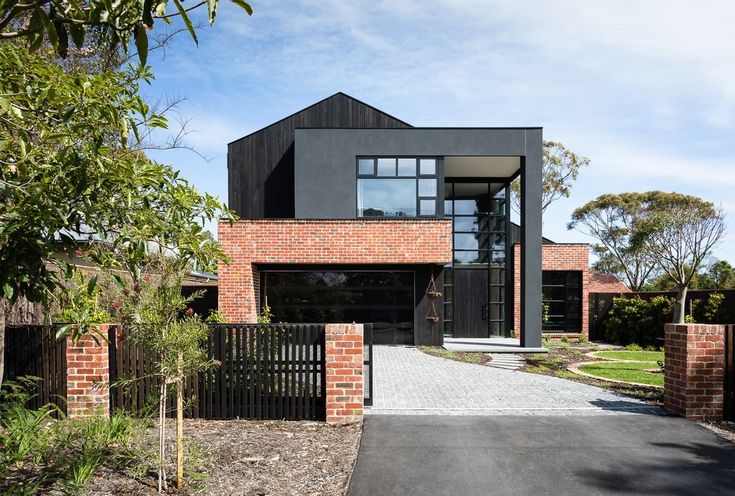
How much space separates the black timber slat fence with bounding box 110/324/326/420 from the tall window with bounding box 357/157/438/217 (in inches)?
339

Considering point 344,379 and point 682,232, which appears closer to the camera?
point 344,379

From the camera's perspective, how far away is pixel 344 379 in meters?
6.77

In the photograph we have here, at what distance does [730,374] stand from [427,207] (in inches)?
370

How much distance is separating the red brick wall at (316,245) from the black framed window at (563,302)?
7099 mm

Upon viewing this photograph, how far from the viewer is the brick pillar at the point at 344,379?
22.2 ft

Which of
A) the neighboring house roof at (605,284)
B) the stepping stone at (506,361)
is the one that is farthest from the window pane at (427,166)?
the neighboring house roof at (605,284)

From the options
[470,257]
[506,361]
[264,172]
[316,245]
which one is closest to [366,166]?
[316,245]

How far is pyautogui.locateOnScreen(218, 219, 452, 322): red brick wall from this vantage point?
13.8 m

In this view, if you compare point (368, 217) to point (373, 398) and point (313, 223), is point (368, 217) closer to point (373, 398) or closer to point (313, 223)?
point (313, 223)

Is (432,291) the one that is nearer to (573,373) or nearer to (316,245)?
(316,245)

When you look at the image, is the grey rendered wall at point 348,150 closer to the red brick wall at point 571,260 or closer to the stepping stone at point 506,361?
the red brick wall at point 571,260

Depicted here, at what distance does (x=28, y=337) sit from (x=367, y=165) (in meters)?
10.2

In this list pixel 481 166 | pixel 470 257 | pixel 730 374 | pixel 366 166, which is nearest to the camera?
pixel 730 374

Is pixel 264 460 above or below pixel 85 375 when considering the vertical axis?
below
